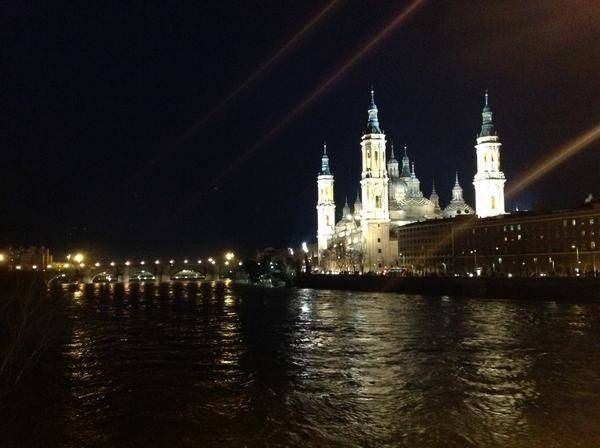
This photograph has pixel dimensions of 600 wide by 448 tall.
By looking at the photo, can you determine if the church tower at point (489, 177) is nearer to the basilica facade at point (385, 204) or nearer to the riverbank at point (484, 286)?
the basilica facade at point (385, 204)

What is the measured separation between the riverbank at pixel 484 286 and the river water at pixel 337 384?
44.6 feet

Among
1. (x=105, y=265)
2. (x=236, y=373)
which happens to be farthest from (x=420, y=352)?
(x=105, y=265)

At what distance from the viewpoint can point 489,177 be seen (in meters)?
102

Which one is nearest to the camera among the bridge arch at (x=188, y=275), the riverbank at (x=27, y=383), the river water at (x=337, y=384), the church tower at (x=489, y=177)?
the riverbank at (x=27, y=383)

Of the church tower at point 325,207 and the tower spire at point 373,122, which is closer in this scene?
the tower spire at point 373,122

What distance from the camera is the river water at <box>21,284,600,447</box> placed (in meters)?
14.3

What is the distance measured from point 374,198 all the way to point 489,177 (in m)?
17.1

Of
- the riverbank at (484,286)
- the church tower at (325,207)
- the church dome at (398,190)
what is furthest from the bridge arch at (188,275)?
the riverbank at (484,286)

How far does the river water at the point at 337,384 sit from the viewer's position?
14.3 metres

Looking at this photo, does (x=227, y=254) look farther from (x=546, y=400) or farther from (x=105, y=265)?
(x=546, y=400)

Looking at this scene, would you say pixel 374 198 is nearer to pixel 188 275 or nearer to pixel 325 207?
pixel 325 207

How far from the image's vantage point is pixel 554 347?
26078 mm

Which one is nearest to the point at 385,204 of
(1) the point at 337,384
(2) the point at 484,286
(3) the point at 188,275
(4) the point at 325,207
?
(4) the point at 325,207

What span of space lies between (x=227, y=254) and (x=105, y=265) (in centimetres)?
2953
